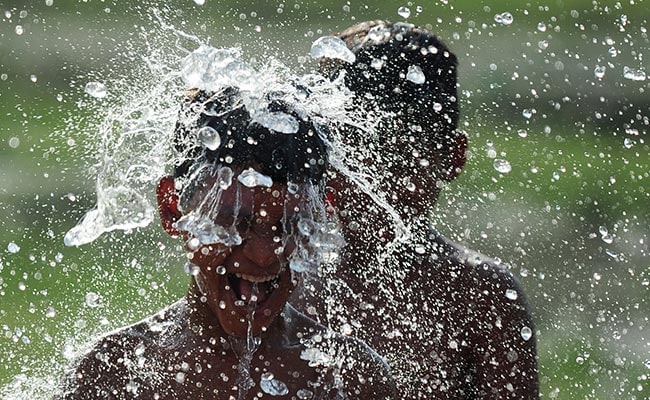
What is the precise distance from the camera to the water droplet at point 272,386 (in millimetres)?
2795

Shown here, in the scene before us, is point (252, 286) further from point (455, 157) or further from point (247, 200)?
point (455, 157)

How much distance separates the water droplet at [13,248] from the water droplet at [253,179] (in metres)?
2.82

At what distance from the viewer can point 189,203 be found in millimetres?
2725

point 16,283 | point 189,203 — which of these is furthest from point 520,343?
point 16,283

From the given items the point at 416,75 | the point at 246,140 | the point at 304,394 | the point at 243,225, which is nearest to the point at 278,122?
the point at 246,140

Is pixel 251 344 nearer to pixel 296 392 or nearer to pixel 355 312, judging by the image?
pixel 296 392

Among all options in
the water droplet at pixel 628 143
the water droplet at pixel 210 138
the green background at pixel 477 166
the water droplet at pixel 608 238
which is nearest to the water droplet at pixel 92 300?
the green background at pixel 477 166

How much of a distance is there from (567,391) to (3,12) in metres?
4.11

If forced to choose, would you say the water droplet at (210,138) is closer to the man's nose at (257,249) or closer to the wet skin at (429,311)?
the man's nose at (257,249)

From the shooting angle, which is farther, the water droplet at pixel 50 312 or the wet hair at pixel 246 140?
the water droplet at pixel 50 312

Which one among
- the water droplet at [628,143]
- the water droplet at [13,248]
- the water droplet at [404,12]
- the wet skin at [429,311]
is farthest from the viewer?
the water droplet at [628,143]

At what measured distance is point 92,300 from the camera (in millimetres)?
4598

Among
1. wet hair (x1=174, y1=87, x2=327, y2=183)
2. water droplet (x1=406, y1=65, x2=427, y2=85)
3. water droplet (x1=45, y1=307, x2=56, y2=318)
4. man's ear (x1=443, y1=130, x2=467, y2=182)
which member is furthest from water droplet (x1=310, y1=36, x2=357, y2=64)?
water droplet (x1=45, y1=307, x2=56, y2=318)

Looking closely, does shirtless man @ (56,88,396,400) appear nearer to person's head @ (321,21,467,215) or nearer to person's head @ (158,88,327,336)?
person's head @ (158,88,327,336)
